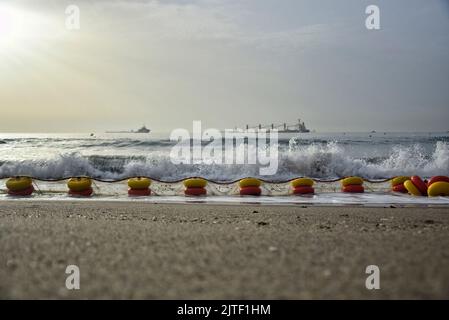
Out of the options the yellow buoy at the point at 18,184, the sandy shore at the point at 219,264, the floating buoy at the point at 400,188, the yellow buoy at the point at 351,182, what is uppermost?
the sandy shore at the point at 219,264

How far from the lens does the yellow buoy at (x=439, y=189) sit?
10.5m

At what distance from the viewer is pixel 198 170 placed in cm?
1684

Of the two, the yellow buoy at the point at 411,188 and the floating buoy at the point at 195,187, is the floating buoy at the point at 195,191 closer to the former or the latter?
the floating buoy at the point at 195,187

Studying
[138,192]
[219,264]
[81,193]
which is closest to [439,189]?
[138,192]

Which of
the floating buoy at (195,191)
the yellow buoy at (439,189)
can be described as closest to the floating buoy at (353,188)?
the yellow buoy at (439,189)

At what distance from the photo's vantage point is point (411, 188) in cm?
1094

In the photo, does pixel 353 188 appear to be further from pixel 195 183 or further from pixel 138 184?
pixel 138 184

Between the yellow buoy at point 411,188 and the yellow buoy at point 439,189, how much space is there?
1.10 ft

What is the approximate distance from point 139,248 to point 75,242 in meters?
0.60

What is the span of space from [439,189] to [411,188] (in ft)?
2.37
